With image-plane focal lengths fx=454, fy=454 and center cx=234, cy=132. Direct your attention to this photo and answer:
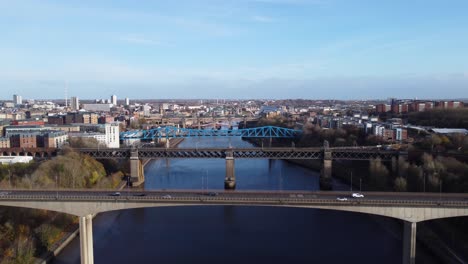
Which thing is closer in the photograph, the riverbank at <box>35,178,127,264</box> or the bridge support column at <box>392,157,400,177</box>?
the riverbank at <box>35,178,127,264</box>

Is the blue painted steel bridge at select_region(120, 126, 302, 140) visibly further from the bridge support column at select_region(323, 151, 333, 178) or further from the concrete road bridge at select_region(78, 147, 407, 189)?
the bridge support column at select_region(323, 151, 333, 178)

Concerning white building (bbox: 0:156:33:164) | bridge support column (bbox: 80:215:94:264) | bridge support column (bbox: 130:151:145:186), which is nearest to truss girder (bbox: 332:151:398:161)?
bridge support column (bbox: 130:151:145:186)

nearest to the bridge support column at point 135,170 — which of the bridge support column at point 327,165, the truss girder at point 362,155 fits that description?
the bridge support column at point 327,165

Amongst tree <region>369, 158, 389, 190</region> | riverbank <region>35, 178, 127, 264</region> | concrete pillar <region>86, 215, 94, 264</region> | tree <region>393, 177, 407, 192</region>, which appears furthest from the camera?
tree <region>369, 158, 389, 190</region>

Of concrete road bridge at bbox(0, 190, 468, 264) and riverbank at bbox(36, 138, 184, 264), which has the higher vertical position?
concrete road bridge at bbox(0, 190, 468, 264)

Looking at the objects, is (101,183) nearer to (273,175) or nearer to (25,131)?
(273,175)

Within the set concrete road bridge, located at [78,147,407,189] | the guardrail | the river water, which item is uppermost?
the guardrail

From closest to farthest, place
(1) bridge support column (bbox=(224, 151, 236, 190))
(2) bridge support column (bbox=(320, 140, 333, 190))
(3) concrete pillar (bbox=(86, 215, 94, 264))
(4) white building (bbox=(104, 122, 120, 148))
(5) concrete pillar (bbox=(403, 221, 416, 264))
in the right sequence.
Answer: (5) concrete pillar (bbox=(403, 221, 416, 264))
(3) concrete pillar (bbox=(86, 215, 94, 264))
(1) bridge support column (bbox=(224, 151, 236, 190))
(2) bridge support column (bbox=(320, 140, 333, 190))
(4) white building (bbox=(104, 122, 120, 148))

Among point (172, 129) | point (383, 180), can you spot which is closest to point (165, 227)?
point (383, 180)
